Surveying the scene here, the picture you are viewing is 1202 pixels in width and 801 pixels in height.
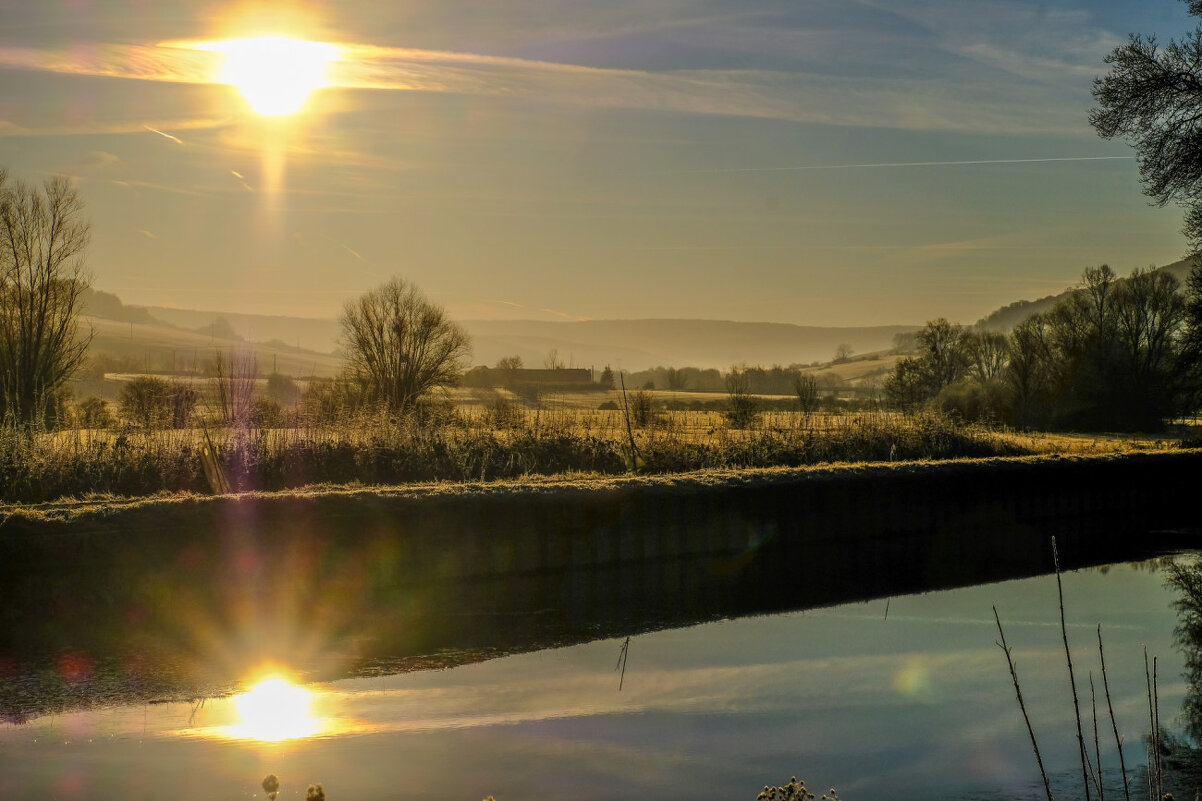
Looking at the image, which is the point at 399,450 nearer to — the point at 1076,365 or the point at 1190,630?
the point at 1190,630

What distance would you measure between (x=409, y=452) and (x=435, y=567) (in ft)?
23.5

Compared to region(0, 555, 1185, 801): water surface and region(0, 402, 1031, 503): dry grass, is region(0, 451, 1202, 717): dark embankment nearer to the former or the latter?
region(0, 555, 1185, 801): water surface

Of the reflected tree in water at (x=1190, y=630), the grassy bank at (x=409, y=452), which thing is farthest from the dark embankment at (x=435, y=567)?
the grassy bank at (x=409, y=452)

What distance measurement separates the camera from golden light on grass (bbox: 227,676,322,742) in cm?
798

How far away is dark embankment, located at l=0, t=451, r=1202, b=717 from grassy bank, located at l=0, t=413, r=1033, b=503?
3672 mm

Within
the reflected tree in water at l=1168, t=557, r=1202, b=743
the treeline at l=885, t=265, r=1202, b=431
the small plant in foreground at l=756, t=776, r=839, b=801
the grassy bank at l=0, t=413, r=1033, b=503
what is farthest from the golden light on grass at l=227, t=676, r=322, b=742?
the treeline at l=885, t=265, r=1202, b=431

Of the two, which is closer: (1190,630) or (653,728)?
(653,728)

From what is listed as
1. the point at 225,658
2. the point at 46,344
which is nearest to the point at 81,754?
the point at 225,658

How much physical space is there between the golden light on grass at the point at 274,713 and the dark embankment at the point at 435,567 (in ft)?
1.35

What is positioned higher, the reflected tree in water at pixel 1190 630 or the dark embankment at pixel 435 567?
the dark embankment at pixel 435 567

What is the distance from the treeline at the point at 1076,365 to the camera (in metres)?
53.1

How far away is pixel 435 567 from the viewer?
14.0 m

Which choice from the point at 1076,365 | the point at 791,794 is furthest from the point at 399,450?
the point at 1076,365

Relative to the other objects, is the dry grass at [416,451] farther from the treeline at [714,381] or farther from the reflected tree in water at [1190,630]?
the treeline at [714,381]
